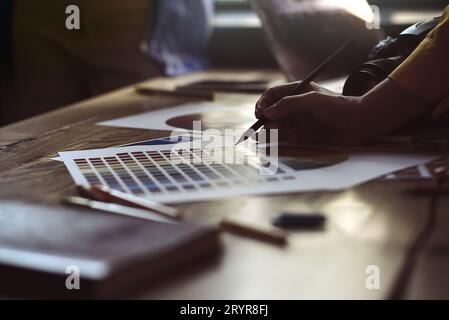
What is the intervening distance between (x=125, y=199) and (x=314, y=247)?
8.2 inches

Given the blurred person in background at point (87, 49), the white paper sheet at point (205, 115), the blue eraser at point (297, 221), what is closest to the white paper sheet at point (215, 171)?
the blue eraser at point (297, 221)

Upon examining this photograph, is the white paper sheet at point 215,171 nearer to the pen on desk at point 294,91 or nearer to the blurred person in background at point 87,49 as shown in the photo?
the pen on desk at point 294,91

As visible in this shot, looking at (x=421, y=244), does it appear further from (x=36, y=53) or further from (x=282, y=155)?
(x=36, y=53)

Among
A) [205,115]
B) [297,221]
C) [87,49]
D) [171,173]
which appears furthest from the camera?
[87,49]

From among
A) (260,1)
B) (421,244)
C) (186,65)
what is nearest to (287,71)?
(260,1)

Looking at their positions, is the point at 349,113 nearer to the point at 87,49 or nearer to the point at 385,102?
the point at 385,102

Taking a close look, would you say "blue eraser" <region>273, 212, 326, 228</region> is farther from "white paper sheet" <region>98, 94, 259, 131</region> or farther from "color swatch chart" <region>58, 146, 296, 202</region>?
"white paper sheet" <region>98, 94, 259, 131</region>

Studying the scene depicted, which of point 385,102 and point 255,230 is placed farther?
point 385,102

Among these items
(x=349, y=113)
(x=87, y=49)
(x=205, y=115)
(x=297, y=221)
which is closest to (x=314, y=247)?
(x=297, y=221)

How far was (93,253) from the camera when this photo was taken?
543 millimetres

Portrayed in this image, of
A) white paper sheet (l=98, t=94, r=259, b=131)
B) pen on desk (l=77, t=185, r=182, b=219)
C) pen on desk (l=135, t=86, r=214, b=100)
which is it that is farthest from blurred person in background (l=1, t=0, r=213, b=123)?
pen on desk (l=77, t=185, r=182, b=219)

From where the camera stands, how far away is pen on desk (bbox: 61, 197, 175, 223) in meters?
0.66

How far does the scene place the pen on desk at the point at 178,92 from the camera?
1586 mm

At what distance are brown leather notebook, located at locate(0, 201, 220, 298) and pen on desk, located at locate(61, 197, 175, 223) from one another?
3cm
